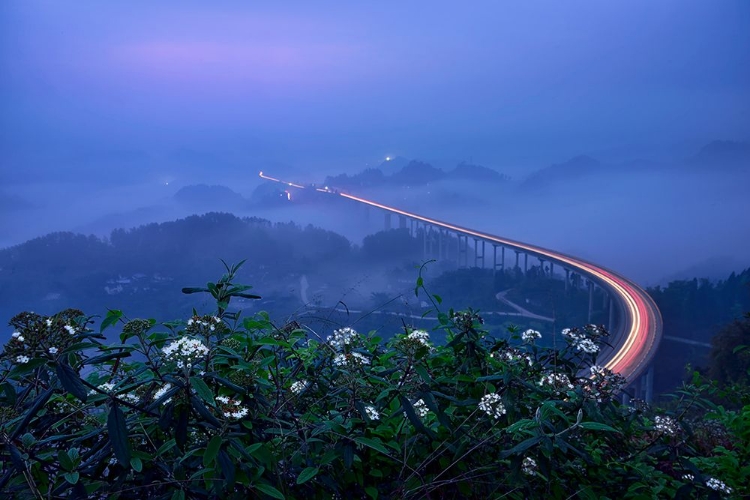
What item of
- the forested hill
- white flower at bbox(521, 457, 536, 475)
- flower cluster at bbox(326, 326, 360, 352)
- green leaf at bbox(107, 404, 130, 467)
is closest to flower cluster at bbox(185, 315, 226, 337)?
green leaf at bbox(107, 404, 130, 467)

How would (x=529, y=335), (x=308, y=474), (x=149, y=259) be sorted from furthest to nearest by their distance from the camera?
(x=149, y=259), (x=529, y=335), (x=308, y=474)

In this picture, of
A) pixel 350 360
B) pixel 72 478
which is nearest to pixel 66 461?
pixel 72 478

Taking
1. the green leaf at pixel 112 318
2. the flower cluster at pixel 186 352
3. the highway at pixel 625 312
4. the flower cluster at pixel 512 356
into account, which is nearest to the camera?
the flower cluster at pixel 186 352

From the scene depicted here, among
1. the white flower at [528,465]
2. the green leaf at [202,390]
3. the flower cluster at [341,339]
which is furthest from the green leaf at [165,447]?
the white flower at [528,465]

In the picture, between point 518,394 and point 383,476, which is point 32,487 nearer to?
point 383,476

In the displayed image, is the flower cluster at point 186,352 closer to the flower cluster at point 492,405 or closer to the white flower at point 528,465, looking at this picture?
the flower cluster at point 492,405

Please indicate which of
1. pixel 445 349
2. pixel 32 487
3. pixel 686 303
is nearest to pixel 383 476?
pixel 445 349

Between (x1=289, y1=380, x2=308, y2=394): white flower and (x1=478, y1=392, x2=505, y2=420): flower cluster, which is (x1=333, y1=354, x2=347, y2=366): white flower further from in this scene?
(x1=478, y1=392, x2=505, y2=420): flower cluster

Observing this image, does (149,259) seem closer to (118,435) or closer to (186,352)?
(186,352)
